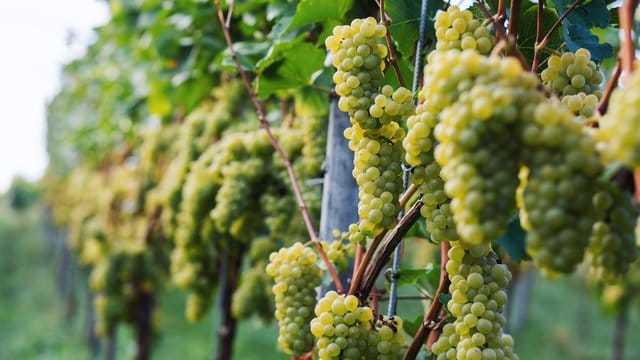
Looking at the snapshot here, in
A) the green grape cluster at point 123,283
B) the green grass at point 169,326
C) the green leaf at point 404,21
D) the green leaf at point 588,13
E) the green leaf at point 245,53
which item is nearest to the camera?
the green leaf at point 588,13

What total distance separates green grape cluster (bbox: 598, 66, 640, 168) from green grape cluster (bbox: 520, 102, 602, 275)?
0.03 meters

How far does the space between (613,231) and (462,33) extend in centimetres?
31

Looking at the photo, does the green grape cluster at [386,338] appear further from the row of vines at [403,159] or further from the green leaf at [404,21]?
the green leaf at [404,21]

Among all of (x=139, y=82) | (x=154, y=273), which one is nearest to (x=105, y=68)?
(x=139, y=82)

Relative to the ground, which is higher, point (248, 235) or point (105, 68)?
point (105, 68)

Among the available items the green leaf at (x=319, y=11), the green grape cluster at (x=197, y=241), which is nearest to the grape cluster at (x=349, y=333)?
the green leaf at (x=319, y=11)

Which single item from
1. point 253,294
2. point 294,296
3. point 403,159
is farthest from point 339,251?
point 253,294

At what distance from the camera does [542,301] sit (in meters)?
15.4

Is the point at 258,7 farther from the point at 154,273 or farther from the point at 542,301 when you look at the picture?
the point at 542,301

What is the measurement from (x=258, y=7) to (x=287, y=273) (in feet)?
3.82

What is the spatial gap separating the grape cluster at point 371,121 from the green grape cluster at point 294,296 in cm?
32

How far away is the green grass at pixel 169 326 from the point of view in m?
8.32

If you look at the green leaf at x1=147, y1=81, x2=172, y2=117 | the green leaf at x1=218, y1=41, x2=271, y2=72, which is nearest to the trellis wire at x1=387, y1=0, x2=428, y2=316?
the green leaf at x1=218, y1=41, x2=271, y2=72

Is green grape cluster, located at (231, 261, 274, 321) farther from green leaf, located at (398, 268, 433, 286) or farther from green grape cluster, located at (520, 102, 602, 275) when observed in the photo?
green grape cluster, located at (520, 102, 602, 275)
